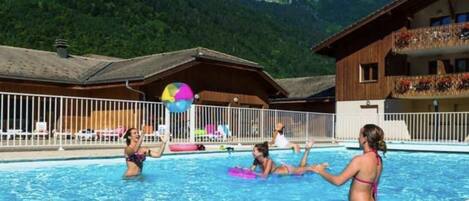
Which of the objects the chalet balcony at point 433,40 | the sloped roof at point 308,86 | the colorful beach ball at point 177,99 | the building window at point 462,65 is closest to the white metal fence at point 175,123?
the colorful beach ball at point 177,99

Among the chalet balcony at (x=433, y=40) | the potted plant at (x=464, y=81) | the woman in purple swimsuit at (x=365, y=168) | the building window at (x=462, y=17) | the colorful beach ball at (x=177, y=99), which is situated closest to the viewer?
the woman in purple swimsuit at (x=365, y=168)

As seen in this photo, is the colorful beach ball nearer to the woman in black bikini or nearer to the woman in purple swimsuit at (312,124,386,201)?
the woman in black bikini

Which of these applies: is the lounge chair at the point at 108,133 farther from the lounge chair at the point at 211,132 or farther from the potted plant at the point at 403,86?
the potted plant at the point at 403,86

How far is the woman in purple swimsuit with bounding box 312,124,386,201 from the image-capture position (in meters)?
5.11

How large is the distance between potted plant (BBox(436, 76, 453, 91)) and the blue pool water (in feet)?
41.1

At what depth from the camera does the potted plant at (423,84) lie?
2774 centimetres

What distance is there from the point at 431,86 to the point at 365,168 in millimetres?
24013

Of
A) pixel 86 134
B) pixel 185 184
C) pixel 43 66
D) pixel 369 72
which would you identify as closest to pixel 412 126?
pixel 369 72

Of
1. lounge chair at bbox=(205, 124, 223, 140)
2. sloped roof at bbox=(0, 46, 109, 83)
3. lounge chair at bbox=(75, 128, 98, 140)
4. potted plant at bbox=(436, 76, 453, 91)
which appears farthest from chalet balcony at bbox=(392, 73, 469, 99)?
lounge chair at bbox=(75, 128, 98, 140)

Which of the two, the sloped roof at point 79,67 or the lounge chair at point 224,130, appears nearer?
the lounge chair at point 224,130

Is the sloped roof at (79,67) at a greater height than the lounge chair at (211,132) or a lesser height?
greater

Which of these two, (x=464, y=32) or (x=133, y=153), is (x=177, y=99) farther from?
(x=464, y=32)

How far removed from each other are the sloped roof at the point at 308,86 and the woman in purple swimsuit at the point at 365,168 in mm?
32171

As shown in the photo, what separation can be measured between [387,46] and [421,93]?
13.4 ft
